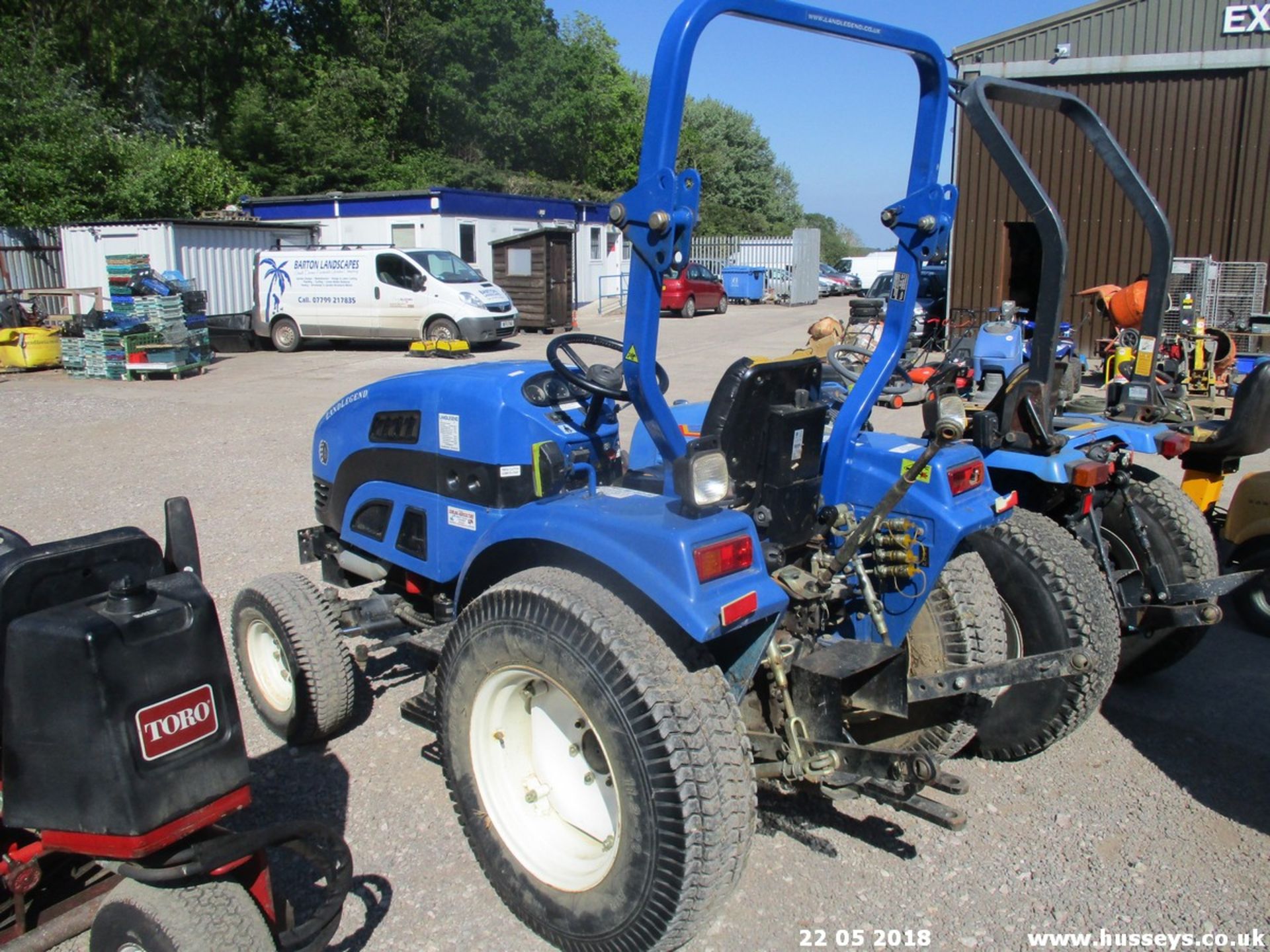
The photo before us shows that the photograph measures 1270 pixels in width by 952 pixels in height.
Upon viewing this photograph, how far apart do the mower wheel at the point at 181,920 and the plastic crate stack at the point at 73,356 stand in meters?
14.8

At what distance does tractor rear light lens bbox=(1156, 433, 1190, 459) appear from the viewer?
4.23 m

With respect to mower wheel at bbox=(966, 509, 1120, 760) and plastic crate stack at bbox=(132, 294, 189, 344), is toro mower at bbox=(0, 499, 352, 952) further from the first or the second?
plastic crate stack at bbox=(132, 294, 189, 344)

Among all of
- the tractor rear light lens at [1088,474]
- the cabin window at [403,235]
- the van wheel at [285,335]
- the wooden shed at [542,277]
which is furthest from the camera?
the cabin window at [403,235]

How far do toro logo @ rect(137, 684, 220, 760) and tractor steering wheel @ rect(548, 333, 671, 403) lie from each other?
1.55m

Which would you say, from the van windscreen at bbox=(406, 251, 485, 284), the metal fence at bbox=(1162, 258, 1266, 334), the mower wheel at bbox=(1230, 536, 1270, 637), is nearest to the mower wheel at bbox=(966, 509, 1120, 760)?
the mower wheel at bbox=(1230, 536, 1270, 637)

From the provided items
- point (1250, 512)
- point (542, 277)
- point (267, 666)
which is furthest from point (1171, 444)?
point (542, 277)

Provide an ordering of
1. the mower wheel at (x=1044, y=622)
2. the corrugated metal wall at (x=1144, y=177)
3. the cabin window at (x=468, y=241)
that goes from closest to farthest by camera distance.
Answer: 1. the mower wheel at (x=1044, y=622)
2. the corrugated metal wall at (x=1144, y=177)
3. the cabin window at (x=468, y=241)

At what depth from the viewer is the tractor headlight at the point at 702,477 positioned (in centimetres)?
246

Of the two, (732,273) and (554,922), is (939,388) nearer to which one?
(554,922)

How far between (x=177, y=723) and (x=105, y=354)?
14604mm

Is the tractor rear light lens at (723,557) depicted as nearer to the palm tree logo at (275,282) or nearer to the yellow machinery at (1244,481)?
the yellow machinery at (1244,481)

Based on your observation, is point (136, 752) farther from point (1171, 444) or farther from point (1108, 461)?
point (1171, 444)

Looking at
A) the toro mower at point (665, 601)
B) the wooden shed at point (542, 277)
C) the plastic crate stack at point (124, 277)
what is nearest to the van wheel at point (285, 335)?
A: the plastic crate stack at point (124, 277)

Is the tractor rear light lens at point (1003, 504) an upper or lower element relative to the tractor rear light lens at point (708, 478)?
lower
